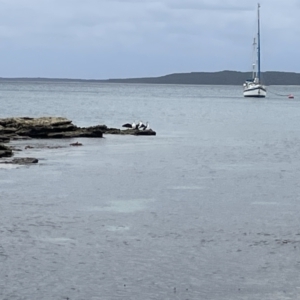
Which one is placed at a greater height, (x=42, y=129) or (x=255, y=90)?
(x=42, y=129)

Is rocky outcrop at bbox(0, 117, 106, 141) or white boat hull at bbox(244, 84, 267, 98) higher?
rocky outcrop at bbox(0, 117, 106, 141)

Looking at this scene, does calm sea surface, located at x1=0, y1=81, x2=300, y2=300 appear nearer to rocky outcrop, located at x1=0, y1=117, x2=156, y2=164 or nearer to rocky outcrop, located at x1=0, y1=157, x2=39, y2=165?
rocky outcrop, located at x1=0, y1=157, x2=39, y2=165

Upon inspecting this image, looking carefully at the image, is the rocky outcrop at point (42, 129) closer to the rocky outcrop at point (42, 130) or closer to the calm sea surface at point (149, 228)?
the rocky outcrop at point (42, 130)

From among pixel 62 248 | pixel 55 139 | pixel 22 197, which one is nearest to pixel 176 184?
pixel 22 197

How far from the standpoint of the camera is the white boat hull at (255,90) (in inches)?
6560

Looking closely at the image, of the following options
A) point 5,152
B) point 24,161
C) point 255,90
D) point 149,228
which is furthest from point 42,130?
point 255,90

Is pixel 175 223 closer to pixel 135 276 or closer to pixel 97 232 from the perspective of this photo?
pixel 97 232

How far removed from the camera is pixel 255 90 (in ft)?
554

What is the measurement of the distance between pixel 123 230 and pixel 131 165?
50.4 ft

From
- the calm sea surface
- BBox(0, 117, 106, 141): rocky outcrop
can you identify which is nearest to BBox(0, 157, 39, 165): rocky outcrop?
the calm sea surface

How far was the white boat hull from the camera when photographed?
16662 centimetres

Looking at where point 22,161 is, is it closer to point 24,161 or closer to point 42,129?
point 24,161

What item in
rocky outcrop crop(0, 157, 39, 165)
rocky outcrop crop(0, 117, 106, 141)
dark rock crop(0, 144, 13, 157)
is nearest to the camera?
rocky outcrop crop(0, 157, 39, 165)

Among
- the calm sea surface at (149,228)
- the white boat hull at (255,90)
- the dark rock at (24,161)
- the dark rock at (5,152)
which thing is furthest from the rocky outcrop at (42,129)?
the white boat hull at (255,90)
